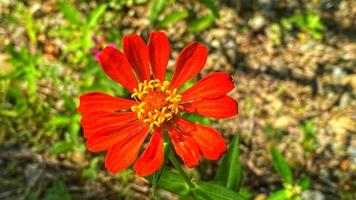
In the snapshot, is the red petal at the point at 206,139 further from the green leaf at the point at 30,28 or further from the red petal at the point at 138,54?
the green leaf at the point at 30,28

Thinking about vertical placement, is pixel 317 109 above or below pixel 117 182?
above

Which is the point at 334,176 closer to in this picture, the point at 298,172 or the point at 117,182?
the point at 298,172

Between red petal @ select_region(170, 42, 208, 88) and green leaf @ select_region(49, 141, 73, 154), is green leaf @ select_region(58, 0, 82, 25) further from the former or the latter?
red petal @ select_region(170, 42, 208, 88)

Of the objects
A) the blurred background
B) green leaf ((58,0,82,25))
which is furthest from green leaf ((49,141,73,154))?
green leaf ((58,0,82,25))

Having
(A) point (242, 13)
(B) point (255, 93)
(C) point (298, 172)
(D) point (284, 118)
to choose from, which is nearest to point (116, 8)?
(A) point (242, 13)

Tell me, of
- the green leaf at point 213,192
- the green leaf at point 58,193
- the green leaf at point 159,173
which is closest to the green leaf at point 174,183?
the green leaf at point 213,192

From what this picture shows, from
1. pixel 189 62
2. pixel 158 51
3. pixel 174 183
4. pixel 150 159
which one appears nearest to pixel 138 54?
pixel 158 51

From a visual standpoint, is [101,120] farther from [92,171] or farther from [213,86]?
[92,171]
